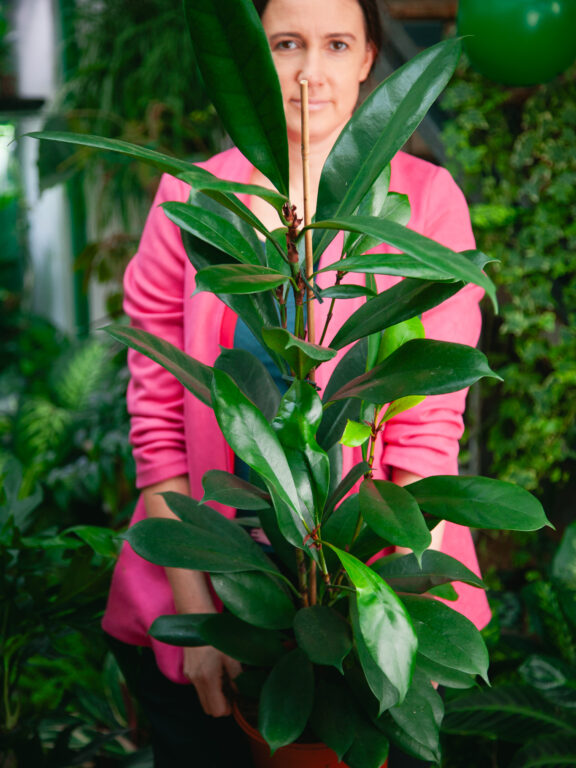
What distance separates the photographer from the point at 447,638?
Result: 0.67m

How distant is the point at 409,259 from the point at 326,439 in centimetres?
26

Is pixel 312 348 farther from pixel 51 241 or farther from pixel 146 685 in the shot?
pixel 51 241

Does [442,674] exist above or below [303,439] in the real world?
below

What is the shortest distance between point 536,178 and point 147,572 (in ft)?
5.26

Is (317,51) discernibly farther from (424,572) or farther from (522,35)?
(522,35)

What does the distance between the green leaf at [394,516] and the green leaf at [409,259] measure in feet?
0.64

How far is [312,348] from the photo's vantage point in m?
0.59

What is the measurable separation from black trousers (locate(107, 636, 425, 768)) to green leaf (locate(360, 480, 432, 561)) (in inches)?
19.8

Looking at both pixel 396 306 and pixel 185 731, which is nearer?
pixel 396 306

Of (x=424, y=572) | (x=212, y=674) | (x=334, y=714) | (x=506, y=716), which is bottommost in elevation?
(x=506, y=716)

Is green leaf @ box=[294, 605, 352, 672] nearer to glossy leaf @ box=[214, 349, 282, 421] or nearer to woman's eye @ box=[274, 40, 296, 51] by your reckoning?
glossy leaf @ box=[214, 349, 282, 421]

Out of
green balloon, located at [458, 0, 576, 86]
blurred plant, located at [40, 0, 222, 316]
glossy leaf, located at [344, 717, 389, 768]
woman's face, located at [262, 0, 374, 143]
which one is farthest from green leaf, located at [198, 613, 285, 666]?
blurred plant, located at [40, 0, 222, 316]

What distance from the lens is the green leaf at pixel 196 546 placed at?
2.36ft

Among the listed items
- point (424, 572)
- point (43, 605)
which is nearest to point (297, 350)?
point (424, 572)
